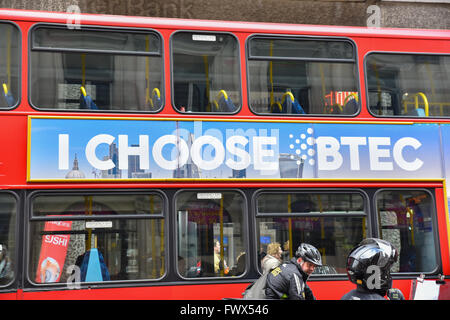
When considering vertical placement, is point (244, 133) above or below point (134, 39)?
below

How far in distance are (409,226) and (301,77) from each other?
2.27 meters

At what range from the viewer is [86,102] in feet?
20.5

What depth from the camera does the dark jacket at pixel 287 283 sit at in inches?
170

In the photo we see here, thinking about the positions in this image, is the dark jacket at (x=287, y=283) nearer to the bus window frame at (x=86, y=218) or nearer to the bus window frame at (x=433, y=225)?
the bus window frame at (x=86, y=218)

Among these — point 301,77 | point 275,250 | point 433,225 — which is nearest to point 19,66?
point 301,77

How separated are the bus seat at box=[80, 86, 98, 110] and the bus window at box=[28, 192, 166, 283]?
101 cm

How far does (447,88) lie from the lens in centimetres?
720

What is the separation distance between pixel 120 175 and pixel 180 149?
29.2 inches

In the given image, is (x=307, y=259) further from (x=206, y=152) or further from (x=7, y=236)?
(x=7, y=236)

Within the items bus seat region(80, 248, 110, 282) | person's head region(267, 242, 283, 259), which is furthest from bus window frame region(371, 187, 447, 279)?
bus seat region(80, 248, 110, 282)

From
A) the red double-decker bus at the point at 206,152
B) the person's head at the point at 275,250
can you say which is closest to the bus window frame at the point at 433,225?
the red double-decker bus at the point at 206,152

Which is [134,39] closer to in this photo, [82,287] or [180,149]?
[180,149]

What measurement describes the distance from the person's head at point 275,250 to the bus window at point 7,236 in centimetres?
281

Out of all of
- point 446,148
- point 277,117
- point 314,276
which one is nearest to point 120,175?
point 277,117
